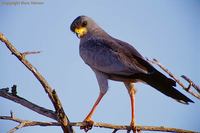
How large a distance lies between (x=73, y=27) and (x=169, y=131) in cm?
344

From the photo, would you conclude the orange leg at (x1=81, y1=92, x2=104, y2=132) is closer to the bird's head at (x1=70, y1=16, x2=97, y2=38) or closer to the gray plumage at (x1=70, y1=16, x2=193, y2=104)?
the gray plumage at (x1=70, y1=16, x2=193, y2=104)

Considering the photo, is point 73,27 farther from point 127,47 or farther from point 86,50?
point 127,47

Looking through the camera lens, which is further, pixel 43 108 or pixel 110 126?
pixel 110 126

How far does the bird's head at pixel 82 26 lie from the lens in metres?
7.66

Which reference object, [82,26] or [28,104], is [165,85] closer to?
[28,104]

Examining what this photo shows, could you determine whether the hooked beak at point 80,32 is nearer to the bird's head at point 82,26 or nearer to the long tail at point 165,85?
the bird's head at point 82,26

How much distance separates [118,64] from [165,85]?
100 centimetres

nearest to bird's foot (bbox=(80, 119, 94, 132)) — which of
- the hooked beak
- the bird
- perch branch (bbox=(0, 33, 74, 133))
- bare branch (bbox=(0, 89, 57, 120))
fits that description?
the bird

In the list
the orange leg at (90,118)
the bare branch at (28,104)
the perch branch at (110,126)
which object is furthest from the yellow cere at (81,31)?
the bare branch at (28,104)

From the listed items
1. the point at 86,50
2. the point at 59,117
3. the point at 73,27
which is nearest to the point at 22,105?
the point at 59,117

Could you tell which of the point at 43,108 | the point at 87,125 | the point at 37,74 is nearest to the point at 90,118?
the point at 87,125

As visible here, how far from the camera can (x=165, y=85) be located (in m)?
5.70

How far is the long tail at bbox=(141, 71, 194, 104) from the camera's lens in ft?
17.8

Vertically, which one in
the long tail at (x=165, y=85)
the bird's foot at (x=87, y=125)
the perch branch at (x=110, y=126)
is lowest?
the perch branch at (x=110, y=126)
